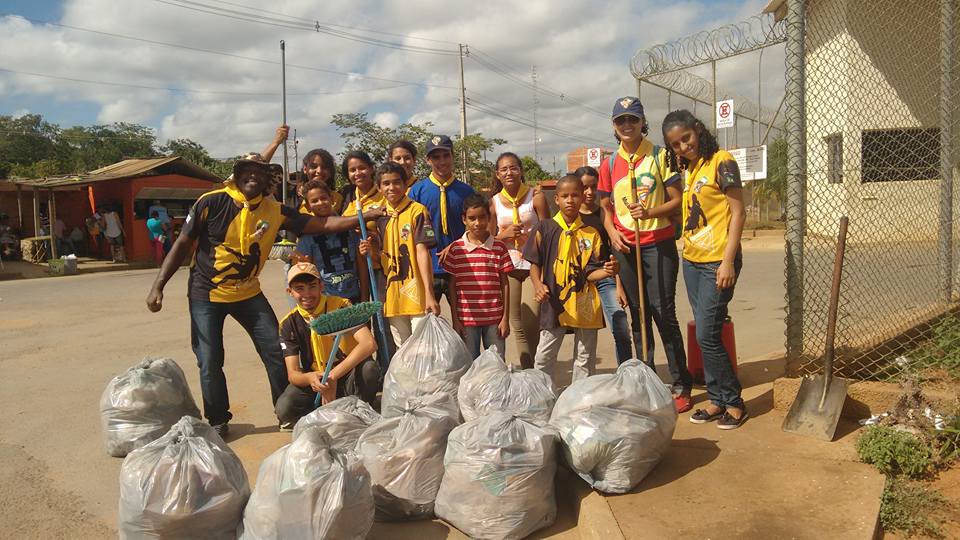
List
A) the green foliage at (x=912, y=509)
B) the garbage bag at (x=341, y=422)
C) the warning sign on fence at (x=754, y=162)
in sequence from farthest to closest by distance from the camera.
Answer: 1. the warning sign on fence at (x=754, y=162)
2. the garbage bag at (x=341, y=422)
3. the green foliage at (x=912, y=509)

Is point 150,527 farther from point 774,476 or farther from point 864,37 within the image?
point 864,37

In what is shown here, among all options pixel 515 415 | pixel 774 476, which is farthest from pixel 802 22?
pixel 515 415

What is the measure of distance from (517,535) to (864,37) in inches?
178

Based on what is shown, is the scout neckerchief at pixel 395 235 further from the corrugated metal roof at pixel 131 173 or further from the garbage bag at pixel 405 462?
the corrugated metal roof at pixel 131 173

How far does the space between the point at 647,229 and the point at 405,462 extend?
7.04 feet

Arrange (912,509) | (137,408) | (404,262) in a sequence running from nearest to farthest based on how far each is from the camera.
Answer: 1. (912,509)
2. (137,408)
3. (404,262)

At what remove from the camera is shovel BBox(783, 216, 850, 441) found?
11.8ft

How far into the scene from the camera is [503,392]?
3484 mm

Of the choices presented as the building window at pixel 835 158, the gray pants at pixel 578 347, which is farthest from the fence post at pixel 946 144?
the gray pants at pixel 578 347

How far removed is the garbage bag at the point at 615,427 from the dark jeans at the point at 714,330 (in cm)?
70

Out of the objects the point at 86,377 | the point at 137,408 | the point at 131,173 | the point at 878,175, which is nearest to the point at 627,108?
the point at 878,175

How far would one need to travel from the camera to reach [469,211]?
443 cm

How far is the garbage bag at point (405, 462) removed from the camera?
3152 millimetres

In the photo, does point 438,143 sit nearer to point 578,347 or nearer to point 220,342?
point 578,347
